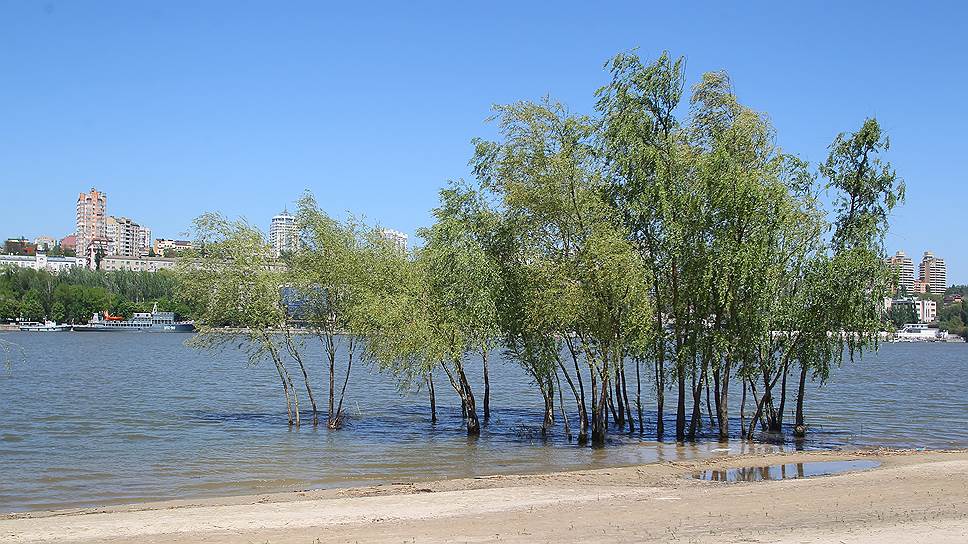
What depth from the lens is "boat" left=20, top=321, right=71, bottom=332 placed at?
16788 cm

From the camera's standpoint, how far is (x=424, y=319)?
32969 mm

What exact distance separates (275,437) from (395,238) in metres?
9.72

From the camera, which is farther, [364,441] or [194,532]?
[364,441]

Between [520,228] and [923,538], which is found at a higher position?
[520,228]

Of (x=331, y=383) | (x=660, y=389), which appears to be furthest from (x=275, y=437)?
(x=660, y=389)

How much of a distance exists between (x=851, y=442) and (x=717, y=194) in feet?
43.4

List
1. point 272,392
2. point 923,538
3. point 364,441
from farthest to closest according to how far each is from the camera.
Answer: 1. point 272,392
2. point 364,441
3. point 923,538

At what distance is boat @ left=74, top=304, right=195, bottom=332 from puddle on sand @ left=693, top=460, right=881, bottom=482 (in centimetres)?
16272

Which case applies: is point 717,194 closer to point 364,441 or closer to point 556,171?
point 556,171

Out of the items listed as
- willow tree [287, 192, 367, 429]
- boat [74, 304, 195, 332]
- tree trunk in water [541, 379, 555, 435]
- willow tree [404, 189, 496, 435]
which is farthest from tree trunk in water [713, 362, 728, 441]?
boat [74, 304, 195, 332]

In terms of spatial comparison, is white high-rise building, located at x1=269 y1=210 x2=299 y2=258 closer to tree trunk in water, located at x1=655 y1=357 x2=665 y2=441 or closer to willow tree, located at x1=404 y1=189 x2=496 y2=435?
willow tree, located at x1=404 y1=189 x2=496 y2=435

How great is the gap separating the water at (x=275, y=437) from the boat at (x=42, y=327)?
113651mm

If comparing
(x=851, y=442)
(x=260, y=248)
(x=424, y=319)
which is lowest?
(x=851, y=442)

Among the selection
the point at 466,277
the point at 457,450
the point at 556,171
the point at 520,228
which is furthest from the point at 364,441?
the point at 556,171
